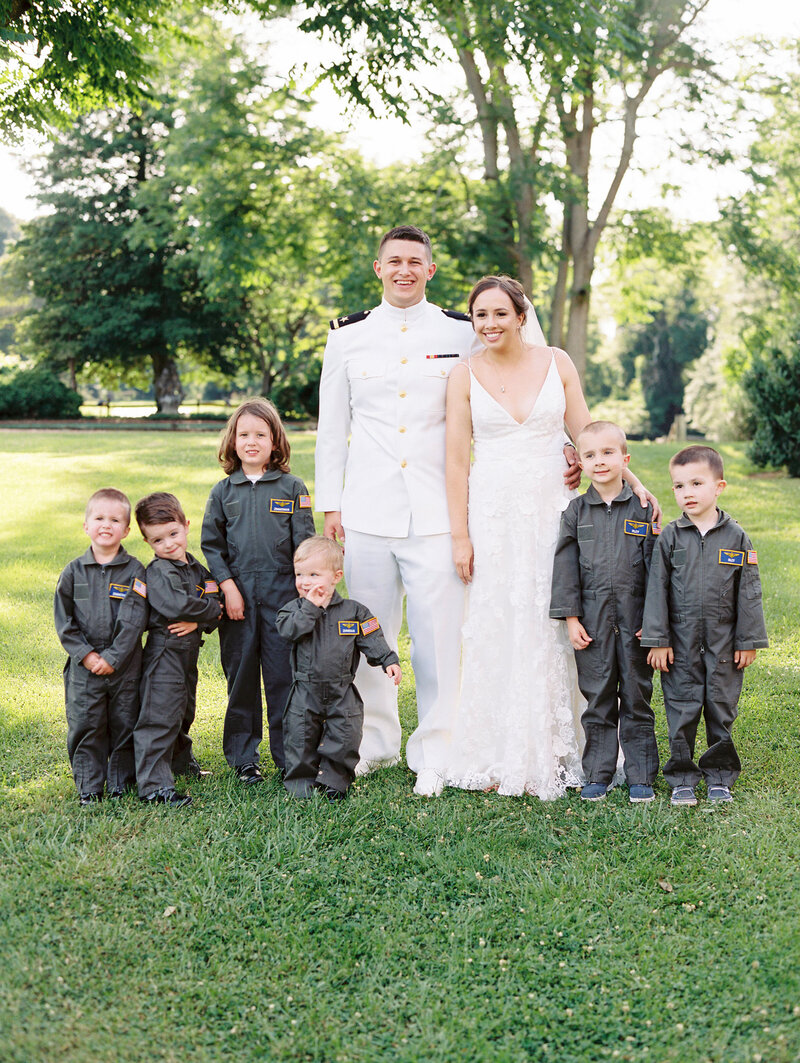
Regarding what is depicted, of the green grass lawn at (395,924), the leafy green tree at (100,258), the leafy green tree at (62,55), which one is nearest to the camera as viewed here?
the green grass lawn at (395,924)

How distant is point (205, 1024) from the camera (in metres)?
2.76

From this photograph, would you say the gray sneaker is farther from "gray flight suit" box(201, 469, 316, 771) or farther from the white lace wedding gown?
"gray flight suit" box(201, 469, 316, 771)

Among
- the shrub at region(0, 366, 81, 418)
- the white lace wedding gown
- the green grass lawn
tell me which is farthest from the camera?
the shrub at region(0, 366, 81, 418)

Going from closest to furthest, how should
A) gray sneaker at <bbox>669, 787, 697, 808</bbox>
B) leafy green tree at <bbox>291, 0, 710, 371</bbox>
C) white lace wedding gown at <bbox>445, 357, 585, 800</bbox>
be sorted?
gray sneaker at <bbox>669, 787, 697, 808</bbox> < white lace wedding gown at <bbox>445, 357, 585, 800</bbox> < leafy green tree at <bbox>291, 0, 710, 371</bbox>

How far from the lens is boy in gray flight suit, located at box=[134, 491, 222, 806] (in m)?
4.10

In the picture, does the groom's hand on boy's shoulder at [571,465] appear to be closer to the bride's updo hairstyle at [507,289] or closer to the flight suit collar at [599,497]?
the flight suit collar at [599,497]

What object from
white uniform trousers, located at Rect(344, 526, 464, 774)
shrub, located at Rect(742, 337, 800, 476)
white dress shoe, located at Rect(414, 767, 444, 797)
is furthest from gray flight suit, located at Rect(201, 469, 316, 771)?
shrub, located at Rect(742, 337, 800, 476)

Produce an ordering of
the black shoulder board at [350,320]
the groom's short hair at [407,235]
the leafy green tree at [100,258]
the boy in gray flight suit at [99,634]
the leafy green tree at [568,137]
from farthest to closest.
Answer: the leafy green tree at [100,258], the leafy green tree at [568,137], the black shoulder board at [350,320], the groom's short hair at [407,235], the boy in gray flight suit at [99,634]

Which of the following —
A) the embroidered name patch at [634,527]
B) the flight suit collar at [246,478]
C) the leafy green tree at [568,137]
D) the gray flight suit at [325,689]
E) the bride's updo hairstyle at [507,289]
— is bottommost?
the gray flight suit at [325,689]

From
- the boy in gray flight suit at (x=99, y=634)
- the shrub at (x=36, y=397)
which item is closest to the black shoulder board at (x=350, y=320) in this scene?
the boy in gray flight suit at (x=99, y=634)

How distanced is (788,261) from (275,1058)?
1802cm

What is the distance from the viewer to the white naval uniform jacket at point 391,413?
171 inches

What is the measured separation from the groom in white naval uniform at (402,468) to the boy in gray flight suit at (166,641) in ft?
2.29

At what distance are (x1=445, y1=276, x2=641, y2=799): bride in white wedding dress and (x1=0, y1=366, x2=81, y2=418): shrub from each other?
2638 cm
